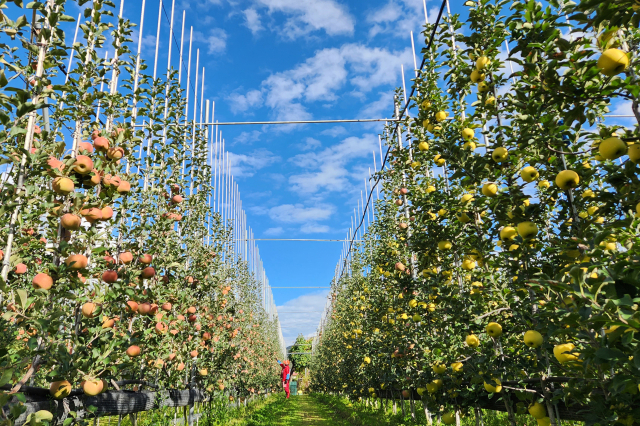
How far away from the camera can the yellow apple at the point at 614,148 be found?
1785 millimetres

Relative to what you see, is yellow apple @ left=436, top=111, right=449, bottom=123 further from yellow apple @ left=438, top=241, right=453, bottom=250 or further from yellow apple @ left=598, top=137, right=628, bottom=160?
yellow apple @ left=598, top=137, right=628, bottom=160

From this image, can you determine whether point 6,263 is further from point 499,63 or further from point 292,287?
point 292,287

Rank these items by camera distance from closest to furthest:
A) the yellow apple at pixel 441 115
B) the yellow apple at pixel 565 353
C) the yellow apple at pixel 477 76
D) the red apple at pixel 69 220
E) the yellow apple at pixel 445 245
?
the yellow apple at pixel 565 353 < the red apple at pixel 69 220 < the yellow apple at pixel 477 76 < the yellow apple at pixel 445 245 < the yellow apple at pixel 441 115

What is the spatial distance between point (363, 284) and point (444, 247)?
9397 mm

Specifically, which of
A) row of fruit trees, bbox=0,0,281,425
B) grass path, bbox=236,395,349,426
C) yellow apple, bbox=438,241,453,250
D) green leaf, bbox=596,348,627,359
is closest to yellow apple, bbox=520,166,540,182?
yellow apple, bbox=438,241,453,250

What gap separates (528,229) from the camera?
2463mm

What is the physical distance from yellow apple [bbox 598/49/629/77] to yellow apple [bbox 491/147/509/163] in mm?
1116

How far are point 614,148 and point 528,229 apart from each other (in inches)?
31.0

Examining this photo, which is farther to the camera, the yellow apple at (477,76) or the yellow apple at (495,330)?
the yellow apple at (477,76)

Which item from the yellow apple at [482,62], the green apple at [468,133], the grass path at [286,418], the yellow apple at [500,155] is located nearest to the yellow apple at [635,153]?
the yellow apple at [500,155]

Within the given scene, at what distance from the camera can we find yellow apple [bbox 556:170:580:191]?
2.23 meters

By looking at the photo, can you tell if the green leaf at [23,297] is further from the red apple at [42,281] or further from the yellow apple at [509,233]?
the yellow apple at [509,233]

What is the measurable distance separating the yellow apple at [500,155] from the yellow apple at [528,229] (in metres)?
0.61

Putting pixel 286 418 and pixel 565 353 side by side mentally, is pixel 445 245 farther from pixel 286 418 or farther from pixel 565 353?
pixel 286 418
